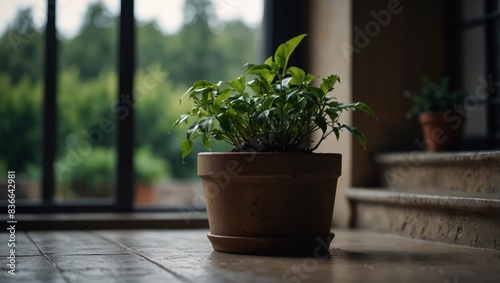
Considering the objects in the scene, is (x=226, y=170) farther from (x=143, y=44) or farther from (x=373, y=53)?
(x=143, y=44)

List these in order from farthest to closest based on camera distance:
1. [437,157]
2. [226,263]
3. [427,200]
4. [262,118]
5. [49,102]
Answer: [49,102] → [437,157] → [427,200] → [262,118] → [226,263]

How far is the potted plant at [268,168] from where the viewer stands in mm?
2096

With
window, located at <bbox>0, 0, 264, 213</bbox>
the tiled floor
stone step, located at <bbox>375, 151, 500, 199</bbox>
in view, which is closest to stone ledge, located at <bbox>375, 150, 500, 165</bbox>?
stone step, located at <bbox>375, 151, 500, 199</bbox>

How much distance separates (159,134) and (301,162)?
6803 mm

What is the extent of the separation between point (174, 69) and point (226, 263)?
7.21m

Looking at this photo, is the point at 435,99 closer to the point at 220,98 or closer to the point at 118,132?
the point at 220,98

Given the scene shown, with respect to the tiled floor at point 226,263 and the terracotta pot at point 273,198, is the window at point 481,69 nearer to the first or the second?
the tiled floor at point 226,263

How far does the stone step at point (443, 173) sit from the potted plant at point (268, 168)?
686mm

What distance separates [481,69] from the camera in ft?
11.2

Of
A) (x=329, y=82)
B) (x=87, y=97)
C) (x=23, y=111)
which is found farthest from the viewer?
(x=87, y=97)

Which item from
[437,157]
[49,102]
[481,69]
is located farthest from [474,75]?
[49,102]

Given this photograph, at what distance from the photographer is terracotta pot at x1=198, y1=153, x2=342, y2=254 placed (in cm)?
209

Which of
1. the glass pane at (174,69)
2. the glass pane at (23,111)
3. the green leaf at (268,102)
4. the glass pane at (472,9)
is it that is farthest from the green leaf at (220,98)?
the glass pane at (174,69)

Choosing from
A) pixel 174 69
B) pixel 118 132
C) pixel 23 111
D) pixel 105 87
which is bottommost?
pixel 118 132
